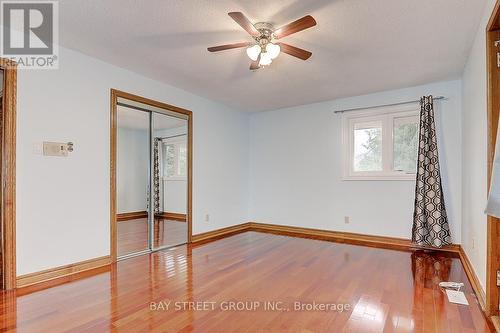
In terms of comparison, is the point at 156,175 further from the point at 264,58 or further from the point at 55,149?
the point at 264,58

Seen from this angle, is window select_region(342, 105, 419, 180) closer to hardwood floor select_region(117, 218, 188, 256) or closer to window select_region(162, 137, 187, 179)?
window select_region(162, 137, 187, 179)

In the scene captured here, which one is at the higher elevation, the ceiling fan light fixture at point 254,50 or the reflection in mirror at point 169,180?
the ceiling fan light fixture at point 254,50

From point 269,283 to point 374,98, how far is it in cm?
332

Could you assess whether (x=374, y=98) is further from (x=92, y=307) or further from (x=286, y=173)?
(x=92, y=307)

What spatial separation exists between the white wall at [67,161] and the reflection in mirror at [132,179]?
22 centimetres

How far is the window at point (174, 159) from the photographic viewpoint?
160 inches

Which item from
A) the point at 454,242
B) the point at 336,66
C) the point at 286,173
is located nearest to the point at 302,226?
the point at 286,173

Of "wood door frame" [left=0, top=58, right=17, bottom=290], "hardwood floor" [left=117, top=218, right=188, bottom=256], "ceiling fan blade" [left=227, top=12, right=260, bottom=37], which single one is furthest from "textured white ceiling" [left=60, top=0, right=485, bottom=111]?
"hardwood floor" [left=117, top=218, right=188, bottom=256]

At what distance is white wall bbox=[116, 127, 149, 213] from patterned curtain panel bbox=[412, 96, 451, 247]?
3.75 metres

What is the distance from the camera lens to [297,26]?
81.4 inches

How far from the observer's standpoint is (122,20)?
7.68 ft

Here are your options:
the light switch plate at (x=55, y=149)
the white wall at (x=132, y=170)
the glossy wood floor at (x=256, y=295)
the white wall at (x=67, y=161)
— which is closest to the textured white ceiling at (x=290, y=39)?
the white wall at (x=67, y=161)

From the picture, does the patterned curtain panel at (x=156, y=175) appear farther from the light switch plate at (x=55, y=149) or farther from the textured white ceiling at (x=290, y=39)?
the light switch plate at (x=55, y=149)

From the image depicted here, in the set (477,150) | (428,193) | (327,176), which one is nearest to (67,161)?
(327,176)
